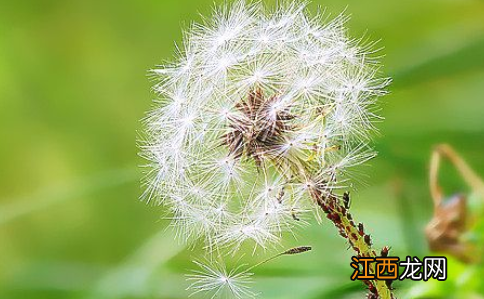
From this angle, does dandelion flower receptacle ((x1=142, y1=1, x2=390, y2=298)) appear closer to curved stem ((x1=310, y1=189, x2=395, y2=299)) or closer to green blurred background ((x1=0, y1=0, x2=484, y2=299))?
curved stem ((x1=310, y1=189, x2=395, y2=299))

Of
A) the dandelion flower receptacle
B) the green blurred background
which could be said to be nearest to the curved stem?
the dandelion flower receptacle

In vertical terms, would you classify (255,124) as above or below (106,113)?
below

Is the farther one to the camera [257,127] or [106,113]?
[106,113]

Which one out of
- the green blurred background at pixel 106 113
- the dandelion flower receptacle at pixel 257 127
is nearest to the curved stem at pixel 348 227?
the dandelion flower receptacle at pixel 257 127

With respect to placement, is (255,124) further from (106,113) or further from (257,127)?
(106,113)

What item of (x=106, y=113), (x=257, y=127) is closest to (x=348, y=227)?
(x=257, y=127)

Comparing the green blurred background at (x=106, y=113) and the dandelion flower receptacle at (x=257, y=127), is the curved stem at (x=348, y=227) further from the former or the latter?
the green blurred background at (x=106, y=113)

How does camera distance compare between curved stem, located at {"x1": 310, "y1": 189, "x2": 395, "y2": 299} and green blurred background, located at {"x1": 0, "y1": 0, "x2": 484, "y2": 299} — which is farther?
green blurred background, located at {"x1": 0, "y1": 0, "x2": 484, "y2": 299}
